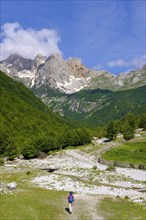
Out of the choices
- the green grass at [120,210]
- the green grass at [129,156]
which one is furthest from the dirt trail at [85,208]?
the green grass at [129,156]

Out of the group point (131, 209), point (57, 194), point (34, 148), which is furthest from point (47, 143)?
point (131, 209)

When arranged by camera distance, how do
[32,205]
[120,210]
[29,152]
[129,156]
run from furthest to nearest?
[29,152]
[129,156]
[120,210]
[32,205]

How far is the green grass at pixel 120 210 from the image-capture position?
144 feet

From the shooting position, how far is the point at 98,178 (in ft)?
276

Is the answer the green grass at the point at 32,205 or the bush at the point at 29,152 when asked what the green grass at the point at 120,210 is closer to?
the green grass at the point at 32,205

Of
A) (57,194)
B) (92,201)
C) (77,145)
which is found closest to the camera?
(92,201)

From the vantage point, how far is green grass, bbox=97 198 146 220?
4397 cm

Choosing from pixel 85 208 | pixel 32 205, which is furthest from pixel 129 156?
pixel 32 205

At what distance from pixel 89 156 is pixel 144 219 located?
11456cm

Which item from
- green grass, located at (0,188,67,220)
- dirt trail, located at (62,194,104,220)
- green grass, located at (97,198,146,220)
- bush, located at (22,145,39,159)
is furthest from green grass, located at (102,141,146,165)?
green grass, located at (0,188,67,220)

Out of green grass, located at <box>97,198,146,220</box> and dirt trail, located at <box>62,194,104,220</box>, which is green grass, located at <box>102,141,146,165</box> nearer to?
dirt trail, located at <box>62,194,104,220</box>

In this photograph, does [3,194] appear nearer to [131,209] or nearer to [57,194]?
[57,194]

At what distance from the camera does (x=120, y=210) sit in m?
47.8

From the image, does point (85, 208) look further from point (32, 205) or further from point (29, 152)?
point (29, 152)
